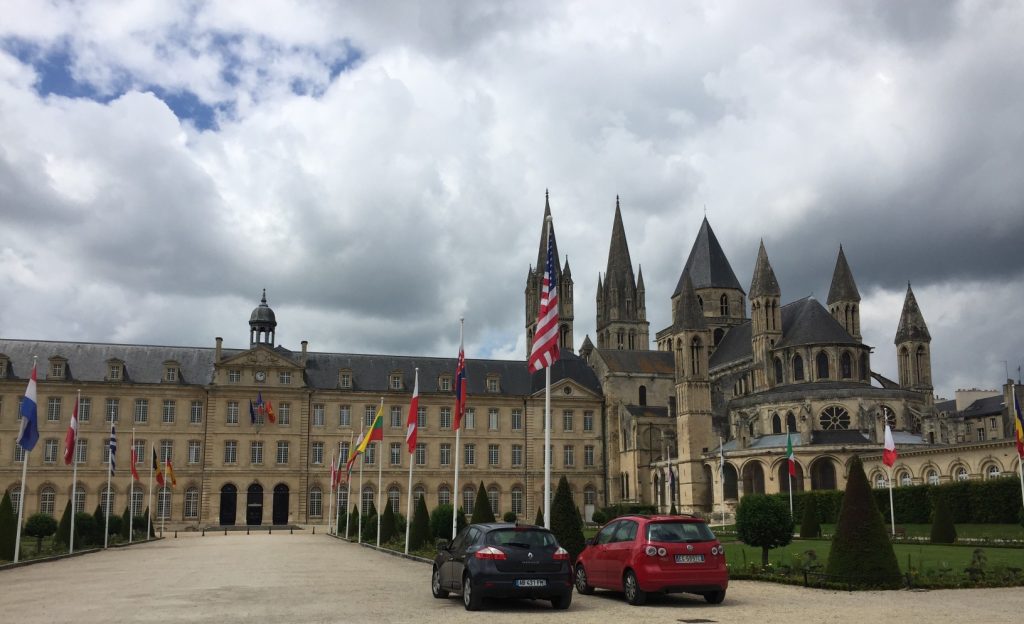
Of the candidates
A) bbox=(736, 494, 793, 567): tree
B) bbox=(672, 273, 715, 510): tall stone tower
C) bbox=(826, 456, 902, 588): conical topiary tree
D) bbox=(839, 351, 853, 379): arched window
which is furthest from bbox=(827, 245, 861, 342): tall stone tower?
bbox=(826, 456, 902, 588): conical topiary tree

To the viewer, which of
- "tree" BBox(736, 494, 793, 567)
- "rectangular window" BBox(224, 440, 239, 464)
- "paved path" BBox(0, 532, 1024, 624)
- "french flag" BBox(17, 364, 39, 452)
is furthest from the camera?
"rectangular window" BBox(224, 440, 239, 464)

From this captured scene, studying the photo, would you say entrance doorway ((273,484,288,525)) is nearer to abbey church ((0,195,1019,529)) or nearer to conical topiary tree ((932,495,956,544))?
abbey church ((0,195,1019,529))

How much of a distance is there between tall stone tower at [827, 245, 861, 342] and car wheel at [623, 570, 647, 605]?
236ft

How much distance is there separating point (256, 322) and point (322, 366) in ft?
19.6

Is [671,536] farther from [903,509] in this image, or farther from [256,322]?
[256,322]

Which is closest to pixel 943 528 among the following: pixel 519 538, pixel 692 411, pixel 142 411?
pixel 519 538

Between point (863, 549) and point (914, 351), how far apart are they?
68.0m

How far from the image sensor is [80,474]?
6531 cm

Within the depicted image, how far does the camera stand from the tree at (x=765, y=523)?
2269 centimetres

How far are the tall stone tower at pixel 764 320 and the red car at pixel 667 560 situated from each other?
64.2 m

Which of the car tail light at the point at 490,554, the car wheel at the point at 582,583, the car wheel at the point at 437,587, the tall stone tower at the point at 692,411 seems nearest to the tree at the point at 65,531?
the car wheel at the point at 437,587

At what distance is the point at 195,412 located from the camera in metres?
68.3

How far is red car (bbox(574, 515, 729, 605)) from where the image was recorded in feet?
51.4

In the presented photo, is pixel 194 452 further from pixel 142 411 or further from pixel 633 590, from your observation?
pixel 633 590
